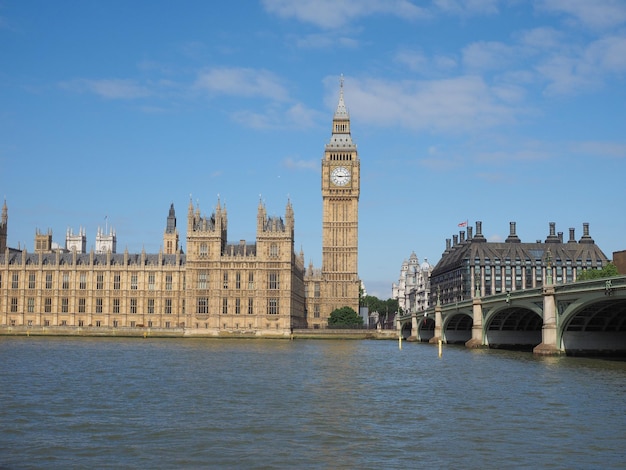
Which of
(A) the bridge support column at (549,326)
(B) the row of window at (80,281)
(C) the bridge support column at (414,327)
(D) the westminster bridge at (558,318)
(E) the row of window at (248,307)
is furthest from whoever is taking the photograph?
(B) the row of window at (80,281)

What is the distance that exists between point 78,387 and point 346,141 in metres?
126

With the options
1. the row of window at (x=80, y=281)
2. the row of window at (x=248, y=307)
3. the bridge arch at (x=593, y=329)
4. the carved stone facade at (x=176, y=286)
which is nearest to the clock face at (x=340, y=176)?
the carved stone facade at (x=176, y=286)

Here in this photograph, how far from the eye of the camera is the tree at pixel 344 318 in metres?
140

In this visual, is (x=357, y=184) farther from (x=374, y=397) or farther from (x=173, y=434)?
(x=173, y=434)

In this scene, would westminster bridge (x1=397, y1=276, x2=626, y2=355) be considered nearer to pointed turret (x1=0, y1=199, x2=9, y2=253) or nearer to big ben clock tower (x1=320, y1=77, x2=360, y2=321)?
big ben clock tower (x1=320, y1=77, x2=360, y2=321)

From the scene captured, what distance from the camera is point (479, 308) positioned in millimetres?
86125

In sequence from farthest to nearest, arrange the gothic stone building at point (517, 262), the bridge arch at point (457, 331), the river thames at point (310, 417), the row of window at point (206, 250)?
the gothic stone building at point (517, 262), the row of window at point (206, 250), the bridge arch at point (457, 331), the river thames at point (310, 417)

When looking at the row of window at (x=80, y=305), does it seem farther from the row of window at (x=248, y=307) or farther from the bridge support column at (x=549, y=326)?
the bridge support column at (x=549, y=326)

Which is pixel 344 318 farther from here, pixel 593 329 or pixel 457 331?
pixel 593 329

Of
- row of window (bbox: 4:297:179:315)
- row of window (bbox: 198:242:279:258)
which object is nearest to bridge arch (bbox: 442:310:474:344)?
row of window (bbox: 198:242:279:258)

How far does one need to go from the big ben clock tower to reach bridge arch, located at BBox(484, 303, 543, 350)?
62.4 m

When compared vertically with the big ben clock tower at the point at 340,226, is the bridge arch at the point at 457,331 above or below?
below

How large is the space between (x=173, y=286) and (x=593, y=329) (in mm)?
80964

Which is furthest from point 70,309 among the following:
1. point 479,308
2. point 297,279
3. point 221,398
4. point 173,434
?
point 173,434
